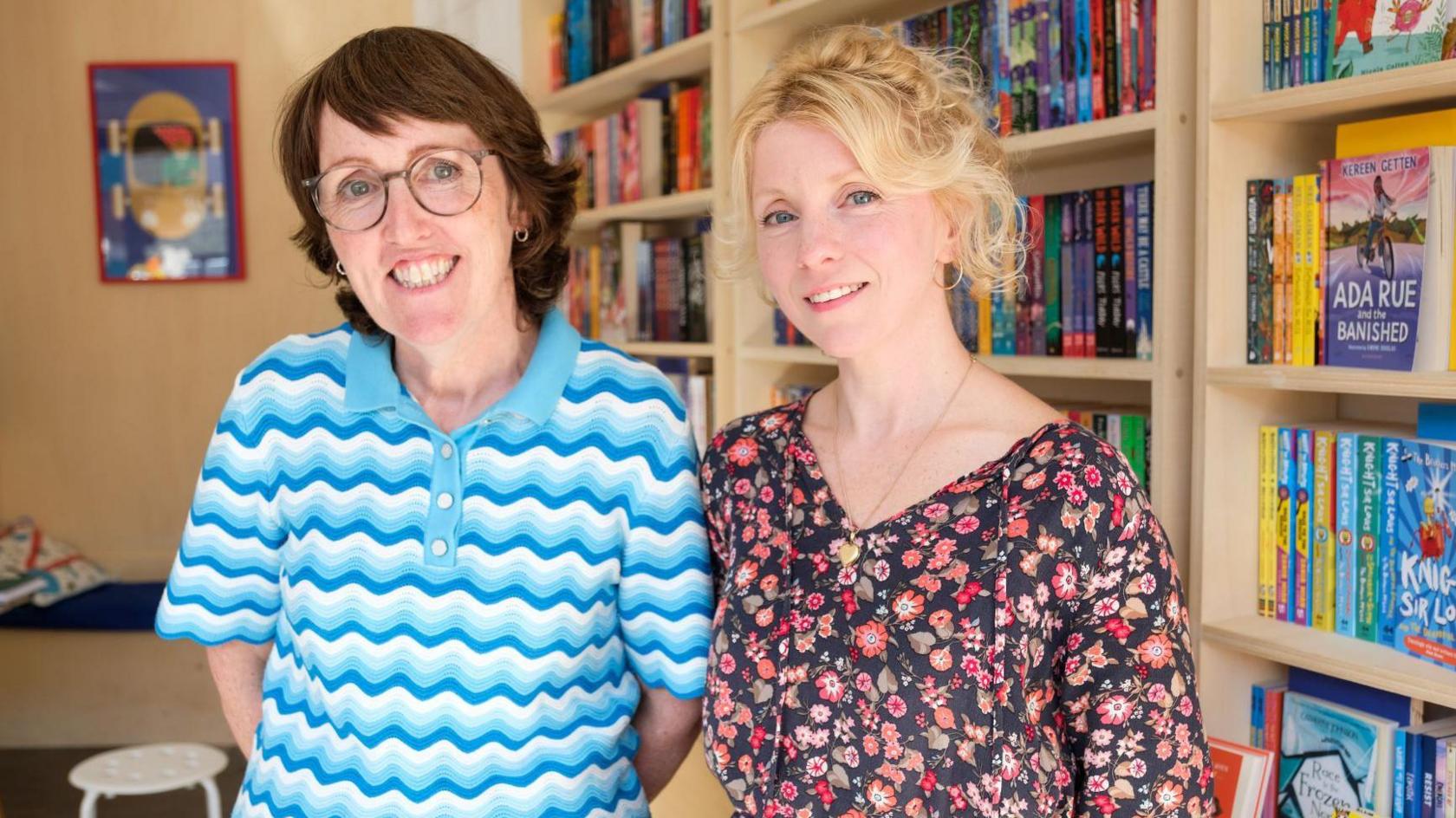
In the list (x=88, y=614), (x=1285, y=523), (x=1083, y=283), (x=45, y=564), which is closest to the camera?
(x=1285, y=523)

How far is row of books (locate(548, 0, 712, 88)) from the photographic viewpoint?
3.16m

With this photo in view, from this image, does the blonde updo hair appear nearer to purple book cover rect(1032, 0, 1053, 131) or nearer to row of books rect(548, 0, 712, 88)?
purple book cover rect(1032, 0, 1053, 131)

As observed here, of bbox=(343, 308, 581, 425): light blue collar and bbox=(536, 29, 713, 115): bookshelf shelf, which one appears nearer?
bbox=(343, 308, 581, 425): light blue collar

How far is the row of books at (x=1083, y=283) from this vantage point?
75.3 inches

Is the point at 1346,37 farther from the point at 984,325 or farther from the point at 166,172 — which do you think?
the point at 166,172

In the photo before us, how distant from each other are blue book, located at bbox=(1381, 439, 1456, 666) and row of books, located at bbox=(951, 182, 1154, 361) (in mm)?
422

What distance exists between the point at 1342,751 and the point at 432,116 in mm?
1502

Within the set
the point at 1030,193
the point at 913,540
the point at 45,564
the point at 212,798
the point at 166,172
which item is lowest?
the point at 212,798

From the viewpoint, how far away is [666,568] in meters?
1.33

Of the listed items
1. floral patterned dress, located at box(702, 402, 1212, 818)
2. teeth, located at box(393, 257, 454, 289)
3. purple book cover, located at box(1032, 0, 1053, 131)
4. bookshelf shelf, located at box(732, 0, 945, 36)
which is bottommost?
floral patterned dress, located at box(702, 402, 1212, 818)

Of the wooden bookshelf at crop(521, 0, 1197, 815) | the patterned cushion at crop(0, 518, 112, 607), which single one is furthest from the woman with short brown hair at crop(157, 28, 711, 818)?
the patterned cushion at crop(0, 518, 112, 607)

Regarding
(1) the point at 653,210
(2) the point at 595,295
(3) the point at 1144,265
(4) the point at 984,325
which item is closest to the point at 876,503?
(3) the point at 1144,265

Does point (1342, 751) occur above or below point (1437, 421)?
below

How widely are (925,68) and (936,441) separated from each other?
391 millimetres
